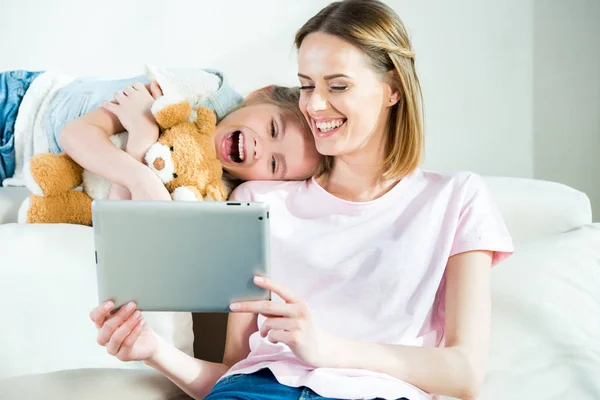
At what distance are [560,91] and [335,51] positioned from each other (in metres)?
1.35

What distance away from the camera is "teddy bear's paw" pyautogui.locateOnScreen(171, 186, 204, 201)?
1.22 m

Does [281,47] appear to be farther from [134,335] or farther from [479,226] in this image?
[134,335]

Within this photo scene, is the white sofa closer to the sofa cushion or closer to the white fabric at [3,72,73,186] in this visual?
the sofa cushion

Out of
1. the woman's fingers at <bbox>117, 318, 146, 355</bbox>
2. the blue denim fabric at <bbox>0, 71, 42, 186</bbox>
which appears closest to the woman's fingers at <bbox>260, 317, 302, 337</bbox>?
the woman's fingers at <bbox>117, 318, 146, 355</bbox>

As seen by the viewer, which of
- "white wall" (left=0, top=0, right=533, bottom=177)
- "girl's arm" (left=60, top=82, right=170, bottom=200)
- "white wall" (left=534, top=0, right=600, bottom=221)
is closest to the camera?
"girl's arm" (left=60, top=82, right=170, bottom=200)

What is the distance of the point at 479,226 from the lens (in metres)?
1.10

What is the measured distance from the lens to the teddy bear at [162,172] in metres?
1.25

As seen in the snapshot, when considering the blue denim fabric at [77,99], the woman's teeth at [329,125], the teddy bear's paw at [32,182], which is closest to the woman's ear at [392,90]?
the woman's teeth at [329,125]

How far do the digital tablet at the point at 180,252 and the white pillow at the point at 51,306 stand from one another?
297 millimetres

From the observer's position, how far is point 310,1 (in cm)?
208

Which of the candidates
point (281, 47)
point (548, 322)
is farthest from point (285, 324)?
point (281, 47)

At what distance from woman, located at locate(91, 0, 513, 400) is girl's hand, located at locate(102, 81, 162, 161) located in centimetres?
21

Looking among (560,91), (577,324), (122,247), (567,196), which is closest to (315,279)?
(122,247)

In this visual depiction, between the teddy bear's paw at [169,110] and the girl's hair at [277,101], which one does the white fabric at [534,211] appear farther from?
the teddy bear's paw at [169,110]
